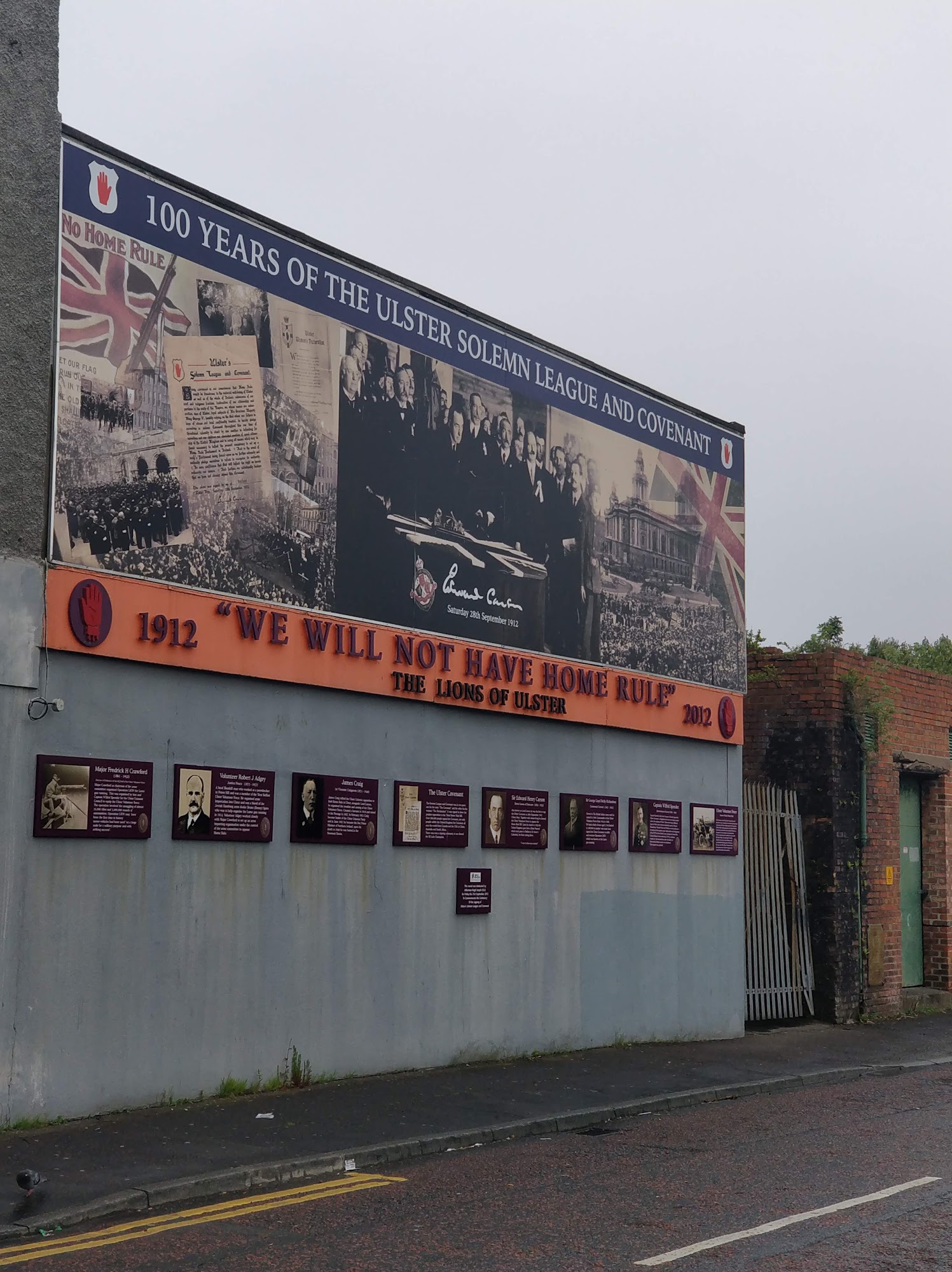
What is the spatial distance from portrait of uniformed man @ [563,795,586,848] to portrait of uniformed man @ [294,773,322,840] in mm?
3492

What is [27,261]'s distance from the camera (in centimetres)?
1038

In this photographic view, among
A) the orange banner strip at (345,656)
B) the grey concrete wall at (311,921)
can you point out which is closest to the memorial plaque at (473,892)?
the grey concrete wall at (311,921)

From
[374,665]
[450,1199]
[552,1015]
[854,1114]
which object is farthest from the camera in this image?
[552,1015]

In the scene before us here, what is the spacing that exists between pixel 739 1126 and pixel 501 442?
6.92 metres

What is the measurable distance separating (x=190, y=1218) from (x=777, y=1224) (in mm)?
3135

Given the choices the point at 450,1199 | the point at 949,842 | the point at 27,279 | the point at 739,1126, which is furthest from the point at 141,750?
the point at 949,842

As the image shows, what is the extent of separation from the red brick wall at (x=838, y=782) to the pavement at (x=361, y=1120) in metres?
2.96

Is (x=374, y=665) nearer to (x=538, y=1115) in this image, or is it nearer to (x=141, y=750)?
(x=141, y=750)

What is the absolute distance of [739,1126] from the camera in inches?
428

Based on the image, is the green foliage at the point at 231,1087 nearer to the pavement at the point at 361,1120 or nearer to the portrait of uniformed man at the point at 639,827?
the pavement at the point at 361,1120

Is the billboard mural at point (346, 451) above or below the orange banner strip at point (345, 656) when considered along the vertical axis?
above

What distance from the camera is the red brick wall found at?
18.4 metres

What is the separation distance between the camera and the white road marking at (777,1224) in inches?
269

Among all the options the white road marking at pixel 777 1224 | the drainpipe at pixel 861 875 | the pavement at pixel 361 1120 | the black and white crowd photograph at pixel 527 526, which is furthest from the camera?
the drainpipe at pixel 861 875
